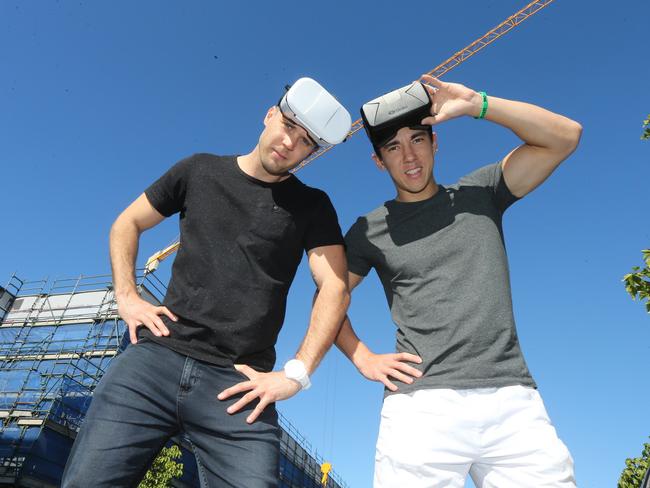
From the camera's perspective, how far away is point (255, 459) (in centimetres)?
229

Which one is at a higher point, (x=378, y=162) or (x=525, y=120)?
(x=378, y=162)

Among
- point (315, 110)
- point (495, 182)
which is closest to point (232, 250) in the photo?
point (315, 110)

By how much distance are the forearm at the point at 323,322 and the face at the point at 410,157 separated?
851 millimetres

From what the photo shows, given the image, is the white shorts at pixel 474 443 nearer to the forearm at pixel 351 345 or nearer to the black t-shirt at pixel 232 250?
the forearm at pixel 351 345

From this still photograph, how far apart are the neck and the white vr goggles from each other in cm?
36

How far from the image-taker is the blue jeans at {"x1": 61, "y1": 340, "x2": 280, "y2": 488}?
2191mm

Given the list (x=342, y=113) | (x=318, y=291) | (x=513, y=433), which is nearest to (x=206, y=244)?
(x=318, y=291)

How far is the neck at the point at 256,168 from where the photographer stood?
3.10 metres

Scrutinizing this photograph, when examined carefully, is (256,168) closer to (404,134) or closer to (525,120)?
(404,134)

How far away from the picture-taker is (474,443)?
7.79 feet

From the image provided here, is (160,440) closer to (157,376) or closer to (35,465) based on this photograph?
(157,376)

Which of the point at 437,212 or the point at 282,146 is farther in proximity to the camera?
the point at 437,212

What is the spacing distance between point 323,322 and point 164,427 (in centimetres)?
105

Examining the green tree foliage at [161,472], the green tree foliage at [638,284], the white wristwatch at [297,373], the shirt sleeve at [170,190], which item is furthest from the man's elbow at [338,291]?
the green tree foliage at [161,472]
